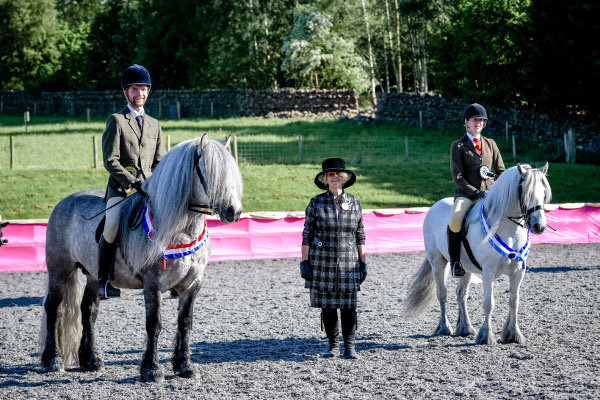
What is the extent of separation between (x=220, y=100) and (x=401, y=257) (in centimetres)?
3198

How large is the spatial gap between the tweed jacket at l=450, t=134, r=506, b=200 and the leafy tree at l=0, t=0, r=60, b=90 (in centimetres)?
4809

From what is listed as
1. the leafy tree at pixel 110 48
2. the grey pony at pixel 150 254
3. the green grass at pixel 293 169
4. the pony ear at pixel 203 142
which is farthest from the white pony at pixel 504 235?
the leafy tree at pixel 110 48

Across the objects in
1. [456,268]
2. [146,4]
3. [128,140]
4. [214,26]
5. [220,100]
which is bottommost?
[456,268]

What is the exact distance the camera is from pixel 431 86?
4891 centimetres

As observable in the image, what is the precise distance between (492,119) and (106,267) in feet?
89.4

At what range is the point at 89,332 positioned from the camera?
20.0ft

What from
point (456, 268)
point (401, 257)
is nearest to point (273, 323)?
point (456, 268)

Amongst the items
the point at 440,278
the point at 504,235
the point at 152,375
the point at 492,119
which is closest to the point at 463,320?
the point at 440,278

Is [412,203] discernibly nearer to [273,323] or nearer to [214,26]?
[273,323]

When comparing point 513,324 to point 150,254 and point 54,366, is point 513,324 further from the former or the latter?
point 54,366

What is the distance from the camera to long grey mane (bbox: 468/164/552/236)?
6359mm

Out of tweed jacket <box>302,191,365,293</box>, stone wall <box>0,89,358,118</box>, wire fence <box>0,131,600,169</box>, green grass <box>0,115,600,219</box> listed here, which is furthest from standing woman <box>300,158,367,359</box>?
stone wall <box>0,89,358,118</box>

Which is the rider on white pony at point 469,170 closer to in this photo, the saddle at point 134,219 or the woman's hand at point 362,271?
the woman's hand at point 362,271

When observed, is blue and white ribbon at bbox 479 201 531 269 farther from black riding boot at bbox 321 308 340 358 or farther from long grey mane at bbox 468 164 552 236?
black riding boot at bbox 321 308 340 358
